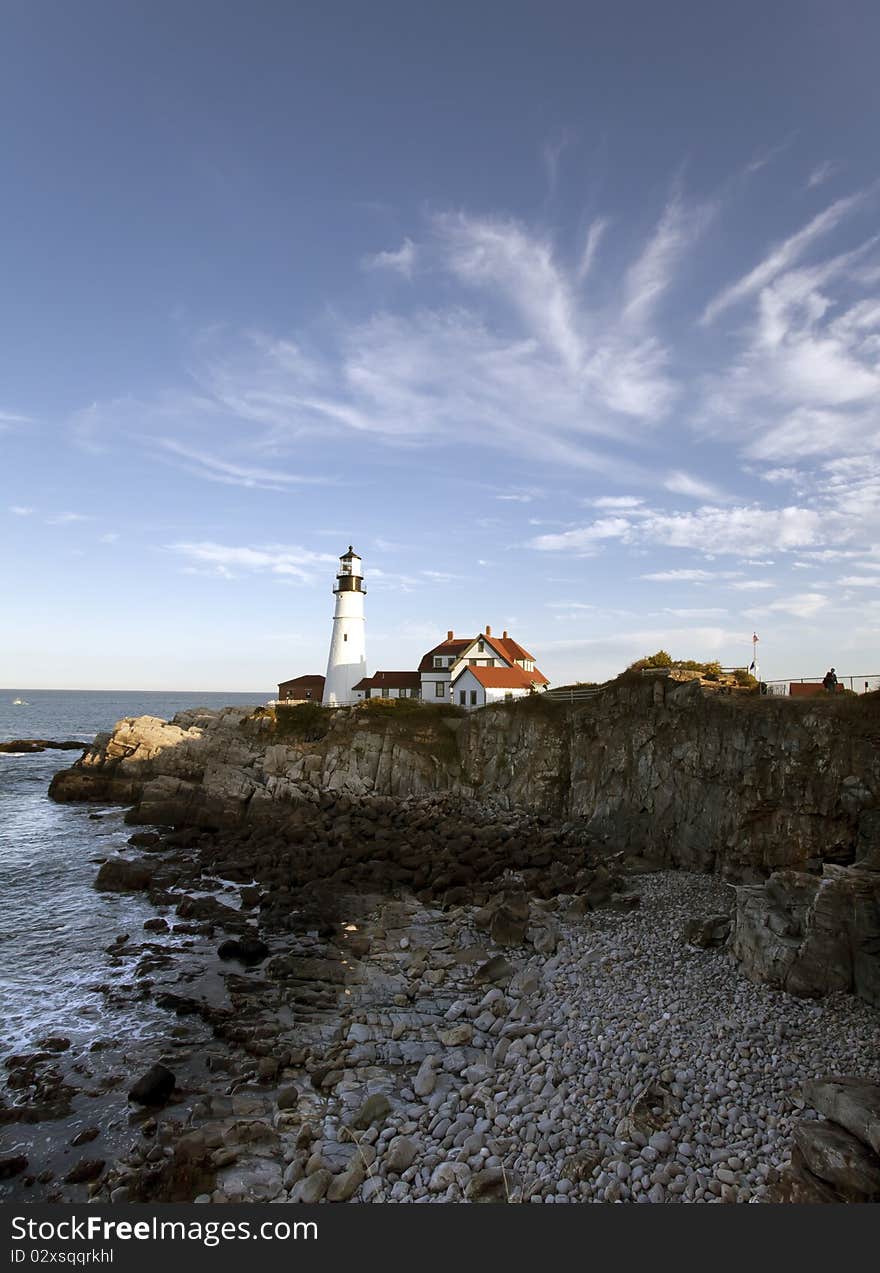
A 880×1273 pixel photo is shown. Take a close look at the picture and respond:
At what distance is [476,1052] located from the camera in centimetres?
1391

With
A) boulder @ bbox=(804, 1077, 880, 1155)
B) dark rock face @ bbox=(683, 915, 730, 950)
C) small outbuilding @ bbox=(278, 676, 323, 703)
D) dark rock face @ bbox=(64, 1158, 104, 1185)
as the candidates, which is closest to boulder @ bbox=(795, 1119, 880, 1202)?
boulder @ bbox=(804, 1077, 880, 1155)

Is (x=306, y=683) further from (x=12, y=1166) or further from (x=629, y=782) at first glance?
(x=12, y=1166)

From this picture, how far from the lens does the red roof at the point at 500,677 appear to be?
45656 millimetres

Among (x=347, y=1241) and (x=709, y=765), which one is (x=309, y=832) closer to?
(x=709, y=765)

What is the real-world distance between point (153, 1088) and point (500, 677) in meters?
35.8

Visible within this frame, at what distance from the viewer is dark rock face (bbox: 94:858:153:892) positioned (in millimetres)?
26172

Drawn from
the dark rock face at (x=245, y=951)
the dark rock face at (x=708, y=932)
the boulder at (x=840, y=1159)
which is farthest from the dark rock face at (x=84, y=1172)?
the dark rock face at (x=708, y=932)

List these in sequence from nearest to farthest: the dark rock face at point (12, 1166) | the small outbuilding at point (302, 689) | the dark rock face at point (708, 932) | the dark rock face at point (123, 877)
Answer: the dark rock face at point (12, 1166), the dark rock face at point (708, 932), the dark rock face at point (123, 877), the small outbuilding at point (302, 689)

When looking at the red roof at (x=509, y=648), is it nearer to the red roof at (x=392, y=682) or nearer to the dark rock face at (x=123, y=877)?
the red roof at (x=392, y=682)

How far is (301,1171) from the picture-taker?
1056 cm

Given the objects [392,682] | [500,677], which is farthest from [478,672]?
[392,682]

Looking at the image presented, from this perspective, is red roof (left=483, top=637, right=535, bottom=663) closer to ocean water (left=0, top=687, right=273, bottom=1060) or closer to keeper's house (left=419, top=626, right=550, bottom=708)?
keeper's house (left=419, top=626, right=550, bottom=708)

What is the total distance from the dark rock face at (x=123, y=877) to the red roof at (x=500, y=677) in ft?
82.0

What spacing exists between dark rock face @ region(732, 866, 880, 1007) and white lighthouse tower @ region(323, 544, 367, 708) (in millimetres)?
40122
